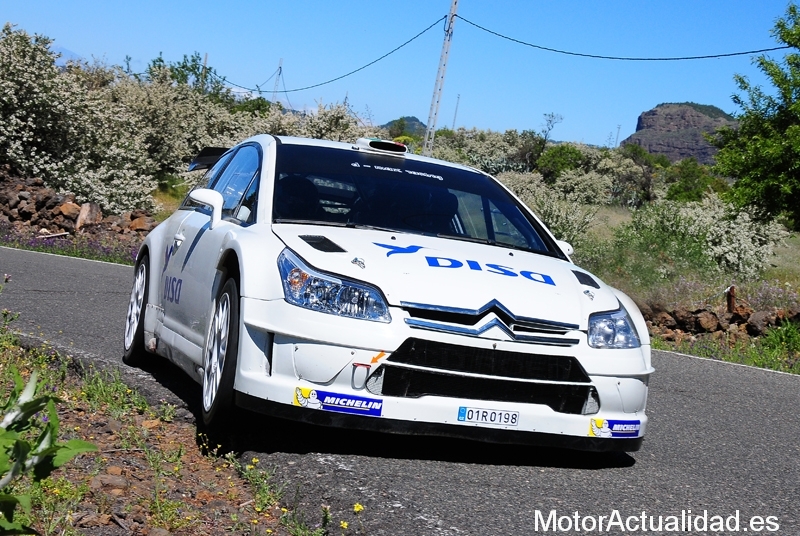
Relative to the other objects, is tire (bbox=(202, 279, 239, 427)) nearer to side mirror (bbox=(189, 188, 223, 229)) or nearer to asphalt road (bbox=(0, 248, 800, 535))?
asphalt road (bbox=(0, 248, 800, 535))

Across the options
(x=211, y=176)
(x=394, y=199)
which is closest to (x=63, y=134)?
(x=211, y=176)

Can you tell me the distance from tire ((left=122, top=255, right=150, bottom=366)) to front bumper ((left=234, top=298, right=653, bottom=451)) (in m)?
2.46

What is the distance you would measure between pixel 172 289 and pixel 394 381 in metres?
2.32

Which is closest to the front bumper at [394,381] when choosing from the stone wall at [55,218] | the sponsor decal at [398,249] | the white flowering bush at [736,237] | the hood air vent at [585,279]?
the sponsor decal at [398,249]

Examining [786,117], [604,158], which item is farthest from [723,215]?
[604,158]

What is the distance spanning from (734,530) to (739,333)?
9.62 metres

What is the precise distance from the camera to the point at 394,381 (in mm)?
4656

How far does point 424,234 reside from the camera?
5.75m

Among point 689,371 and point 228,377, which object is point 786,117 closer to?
point 689,371

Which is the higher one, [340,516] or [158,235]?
[158,235]

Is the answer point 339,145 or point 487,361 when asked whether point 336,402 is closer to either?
point 487,361

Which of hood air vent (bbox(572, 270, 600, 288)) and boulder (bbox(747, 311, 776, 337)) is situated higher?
hood air vent (bbox(572, 270, 600, 288))

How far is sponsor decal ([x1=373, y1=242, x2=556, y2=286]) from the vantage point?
5.05 metres

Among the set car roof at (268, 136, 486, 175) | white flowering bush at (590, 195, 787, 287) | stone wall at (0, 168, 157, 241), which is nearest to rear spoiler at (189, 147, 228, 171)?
car roof at (268, 136, 486, 175)
